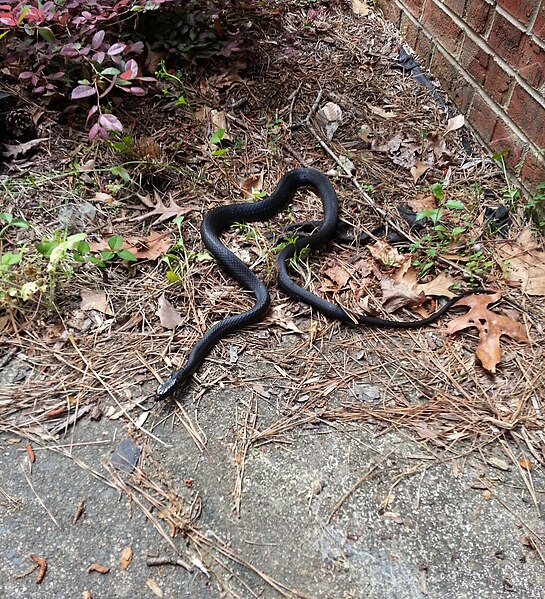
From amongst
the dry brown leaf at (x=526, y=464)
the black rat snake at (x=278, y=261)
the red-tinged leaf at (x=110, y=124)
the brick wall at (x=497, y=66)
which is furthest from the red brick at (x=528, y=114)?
the red-tinged leaf at (x=110, y=124)

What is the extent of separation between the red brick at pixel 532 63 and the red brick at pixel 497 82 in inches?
4.8

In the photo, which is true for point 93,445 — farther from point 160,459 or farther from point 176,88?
point 176,88

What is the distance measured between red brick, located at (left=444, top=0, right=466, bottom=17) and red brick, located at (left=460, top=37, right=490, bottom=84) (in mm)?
186

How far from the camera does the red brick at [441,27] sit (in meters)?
3.18

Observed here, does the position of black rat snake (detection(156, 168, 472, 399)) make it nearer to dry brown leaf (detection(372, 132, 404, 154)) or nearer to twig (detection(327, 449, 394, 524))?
dry brown leaf (detection(372, 132, 404, 154))

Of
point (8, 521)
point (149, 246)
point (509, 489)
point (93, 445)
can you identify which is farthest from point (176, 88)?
point (509, 489)

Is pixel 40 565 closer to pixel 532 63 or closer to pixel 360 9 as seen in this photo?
Result: pixel 532 63

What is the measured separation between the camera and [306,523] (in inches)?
63.6

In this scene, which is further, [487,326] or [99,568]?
[487,326]

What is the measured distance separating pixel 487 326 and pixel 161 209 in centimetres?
180

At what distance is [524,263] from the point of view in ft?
8.09

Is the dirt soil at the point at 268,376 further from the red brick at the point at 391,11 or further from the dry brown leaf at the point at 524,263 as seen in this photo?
the red brick at the point at 391,11

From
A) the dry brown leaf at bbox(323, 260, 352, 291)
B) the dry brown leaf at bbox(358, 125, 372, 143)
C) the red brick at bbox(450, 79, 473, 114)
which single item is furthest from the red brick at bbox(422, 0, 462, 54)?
the dry brown leaf at bbox(323, 260, 352, 291)

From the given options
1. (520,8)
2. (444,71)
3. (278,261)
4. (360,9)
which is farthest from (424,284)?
(360,9)
